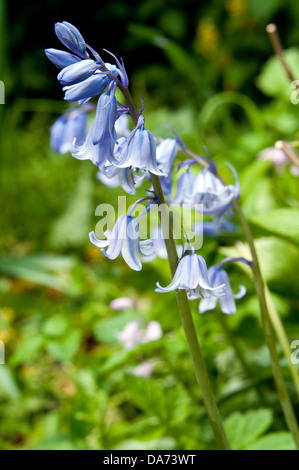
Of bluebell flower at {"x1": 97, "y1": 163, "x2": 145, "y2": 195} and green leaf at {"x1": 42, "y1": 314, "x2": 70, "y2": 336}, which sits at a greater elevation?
green leaf at {"x1": 42, "y1": 314, "x2": 70, "y2": 336}

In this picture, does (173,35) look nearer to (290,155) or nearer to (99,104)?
(290,155)

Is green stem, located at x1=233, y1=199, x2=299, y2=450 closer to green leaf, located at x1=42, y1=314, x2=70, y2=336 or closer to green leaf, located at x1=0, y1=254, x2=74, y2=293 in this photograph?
green leaf, located at x1=42, y1=314, x2=70, y2=336

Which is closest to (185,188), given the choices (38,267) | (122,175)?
(122,175)

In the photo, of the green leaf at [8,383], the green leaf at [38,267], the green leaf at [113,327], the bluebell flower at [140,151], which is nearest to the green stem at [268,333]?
the bluebell flower at [140,151]

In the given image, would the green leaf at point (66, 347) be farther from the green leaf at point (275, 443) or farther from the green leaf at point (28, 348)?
the green leaf at point (275, 443)

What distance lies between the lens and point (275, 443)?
1.02m

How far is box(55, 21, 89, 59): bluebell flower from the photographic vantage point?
2.22 feet

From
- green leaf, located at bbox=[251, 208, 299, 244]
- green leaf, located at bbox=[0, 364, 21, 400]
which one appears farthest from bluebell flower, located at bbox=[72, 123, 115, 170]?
green leaf, located at bbox=[0, 364, 21, 400]

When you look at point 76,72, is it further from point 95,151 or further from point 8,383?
point 8,383

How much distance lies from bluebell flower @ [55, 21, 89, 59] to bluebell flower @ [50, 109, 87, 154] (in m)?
0.25

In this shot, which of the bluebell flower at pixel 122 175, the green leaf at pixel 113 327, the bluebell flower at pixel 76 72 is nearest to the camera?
the bluebell flower at pixel 76 72

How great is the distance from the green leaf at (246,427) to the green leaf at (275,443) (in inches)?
0.6

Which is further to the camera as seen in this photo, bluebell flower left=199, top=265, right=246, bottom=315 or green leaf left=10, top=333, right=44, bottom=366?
green leaf left=10, top=333, right=44, bottom=366

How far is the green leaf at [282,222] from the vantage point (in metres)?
1.25
